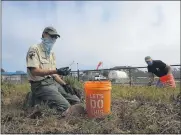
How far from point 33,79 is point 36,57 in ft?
1.25

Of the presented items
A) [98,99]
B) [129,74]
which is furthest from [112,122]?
[129,74]

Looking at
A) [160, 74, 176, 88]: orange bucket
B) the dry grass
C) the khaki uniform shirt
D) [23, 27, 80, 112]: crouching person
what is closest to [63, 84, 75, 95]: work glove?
[23, 27, 80, 112]: crouching person

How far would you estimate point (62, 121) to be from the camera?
496cm

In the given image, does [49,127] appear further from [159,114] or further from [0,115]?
[159,114]

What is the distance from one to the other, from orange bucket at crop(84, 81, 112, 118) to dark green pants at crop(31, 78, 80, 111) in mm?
607

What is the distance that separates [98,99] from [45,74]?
0.98 metres

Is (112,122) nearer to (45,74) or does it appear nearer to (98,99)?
(98,99)

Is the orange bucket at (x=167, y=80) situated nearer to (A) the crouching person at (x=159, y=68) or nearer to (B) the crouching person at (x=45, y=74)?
(A) the crouching person at (x=159, y=68)

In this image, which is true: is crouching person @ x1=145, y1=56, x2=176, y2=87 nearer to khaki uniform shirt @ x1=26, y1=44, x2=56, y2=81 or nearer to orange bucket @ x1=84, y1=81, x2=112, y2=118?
khaki uniform shirt @ x1=26, y1=44, x2=56, y2=81

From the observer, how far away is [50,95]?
19.0 ft

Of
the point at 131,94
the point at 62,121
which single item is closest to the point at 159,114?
the point at 62,121

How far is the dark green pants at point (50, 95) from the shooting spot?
572 centimetres

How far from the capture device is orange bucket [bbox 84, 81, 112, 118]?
520 cm

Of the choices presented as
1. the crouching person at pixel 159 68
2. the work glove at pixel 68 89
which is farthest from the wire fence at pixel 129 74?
the work glove at pixel 68 89
